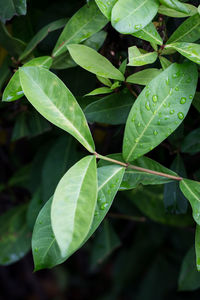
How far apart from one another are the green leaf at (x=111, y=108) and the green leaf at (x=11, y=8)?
27 cm

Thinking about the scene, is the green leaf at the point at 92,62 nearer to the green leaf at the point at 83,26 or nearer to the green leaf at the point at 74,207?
the green leaf at the point at 83,26

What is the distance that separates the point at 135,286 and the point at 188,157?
1259 mm

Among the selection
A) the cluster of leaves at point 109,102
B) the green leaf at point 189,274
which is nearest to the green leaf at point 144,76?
the cluster of leaves at point 109,102

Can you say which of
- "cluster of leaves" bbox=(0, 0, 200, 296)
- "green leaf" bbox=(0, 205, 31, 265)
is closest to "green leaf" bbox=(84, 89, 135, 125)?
"cluster of leaves" bbox=(0, 0, 200, 296)

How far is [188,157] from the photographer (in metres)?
1.03

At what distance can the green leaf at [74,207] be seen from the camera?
0.49 meters

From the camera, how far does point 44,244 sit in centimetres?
64

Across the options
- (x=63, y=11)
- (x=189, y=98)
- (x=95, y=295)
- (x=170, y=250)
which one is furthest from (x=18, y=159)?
(x=95, y=295)

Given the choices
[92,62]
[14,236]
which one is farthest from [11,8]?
[14,236]

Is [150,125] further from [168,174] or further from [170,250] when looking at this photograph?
[170,250]

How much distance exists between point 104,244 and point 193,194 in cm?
82

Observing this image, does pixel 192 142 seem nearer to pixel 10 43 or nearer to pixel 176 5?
pixel 176 5

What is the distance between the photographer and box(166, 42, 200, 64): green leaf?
0.60 meters

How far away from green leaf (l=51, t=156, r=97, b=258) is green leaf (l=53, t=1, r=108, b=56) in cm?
31
